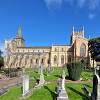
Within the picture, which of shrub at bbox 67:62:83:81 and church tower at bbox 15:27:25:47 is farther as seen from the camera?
church tower at bbox 15:27:25:47

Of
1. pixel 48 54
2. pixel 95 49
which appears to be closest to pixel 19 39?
pixel 48 54

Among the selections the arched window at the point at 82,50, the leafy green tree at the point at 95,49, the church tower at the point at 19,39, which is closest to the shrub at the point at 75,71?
the leafy green tree at the point at 95,49

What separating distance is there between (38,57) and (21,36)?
94.2 ft

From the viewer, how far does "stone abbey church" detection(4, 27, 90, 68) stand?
4107 inches

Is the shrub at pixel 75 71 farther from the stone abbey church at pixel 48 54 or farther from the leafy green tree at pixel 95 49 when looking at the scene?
the stone abbey church at pixel 48 54

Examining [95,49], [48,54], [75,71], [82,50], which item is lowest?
[75,71]

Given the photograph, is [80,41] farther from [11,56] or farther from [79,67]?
[79,67]

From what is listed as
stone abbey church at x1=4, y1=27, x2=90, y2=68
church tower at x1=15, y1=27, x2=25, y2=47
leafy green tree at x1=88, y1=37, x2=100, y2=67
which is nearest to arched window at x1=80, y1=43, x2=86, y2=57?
stone abbey church at x1=4, y1=27, x2=90, y2=68

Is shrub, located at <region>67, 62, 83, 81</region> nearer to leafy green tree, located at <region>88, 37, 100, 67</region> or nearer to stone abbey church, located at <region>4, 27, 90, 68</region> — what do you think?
leafy green tree, located at <region>88, 37, 100, 67</region>

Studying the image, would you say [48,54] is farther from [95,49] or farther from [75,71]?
[75,71]

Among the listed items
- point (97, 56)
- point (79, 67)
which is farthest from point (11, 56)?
point (79, 67)

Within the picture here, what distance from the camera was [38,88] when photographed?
93.4ft

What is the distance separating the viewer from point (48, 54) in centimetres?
11431

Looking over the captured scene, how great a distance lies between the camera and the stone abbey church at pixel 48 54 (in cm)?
10431
